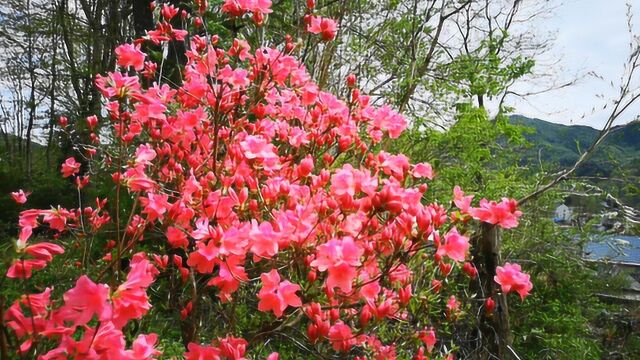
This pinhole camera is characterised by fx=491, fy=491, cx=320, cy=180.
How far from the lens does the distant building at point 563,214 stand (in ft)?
21.2

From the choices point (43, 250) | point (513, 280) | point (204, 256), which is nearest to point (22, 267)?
point (43, 250)

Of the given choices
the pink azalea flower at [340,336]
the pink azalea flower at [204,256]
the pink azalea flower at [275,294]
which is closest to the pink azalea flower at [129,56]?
the pink azalea flower at [204,256]

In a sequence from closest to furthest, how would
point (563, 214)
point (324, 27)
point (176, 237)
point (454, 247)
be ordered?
1. point (454, 247)
2. point (176, 237)
3. point (324, 27)
4. point (563, 214)

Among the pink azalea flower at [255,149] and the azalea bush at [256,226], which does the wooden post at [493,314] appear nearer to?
the azalea bush at [256,226]

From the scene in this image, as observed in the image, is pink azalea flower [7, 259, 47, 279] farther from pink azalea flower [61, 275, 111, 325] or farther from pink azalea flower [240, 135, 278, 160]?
pink azalea flower [240, 135, 278, 160]

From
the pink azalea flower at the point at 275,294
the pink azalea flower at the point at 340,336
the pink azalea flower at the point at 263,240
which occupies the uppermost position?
the pink azalea flower at the point at 263,240

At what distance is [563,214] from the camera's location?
6730 mm

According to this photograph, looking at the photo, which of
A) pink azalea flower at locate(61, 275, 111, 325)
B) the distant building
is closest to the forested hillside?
pink azalea flower at locate(61, 275, 111, 325)

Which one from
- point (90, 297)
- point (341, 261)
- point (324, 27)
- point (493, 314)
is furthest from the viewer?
point (493, 314)

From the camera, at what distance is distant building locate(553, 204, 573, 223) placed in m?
6.48

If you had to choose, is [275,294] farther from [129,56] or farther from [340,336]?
[129,56]

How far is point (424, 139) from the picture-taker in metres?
4.18

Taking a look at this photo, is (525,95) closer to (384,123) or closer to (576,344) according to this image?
(576,344)

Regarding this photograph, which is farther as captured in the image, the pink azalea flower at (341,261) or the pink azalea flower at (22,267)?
the pink azalea flower at (341,261)
